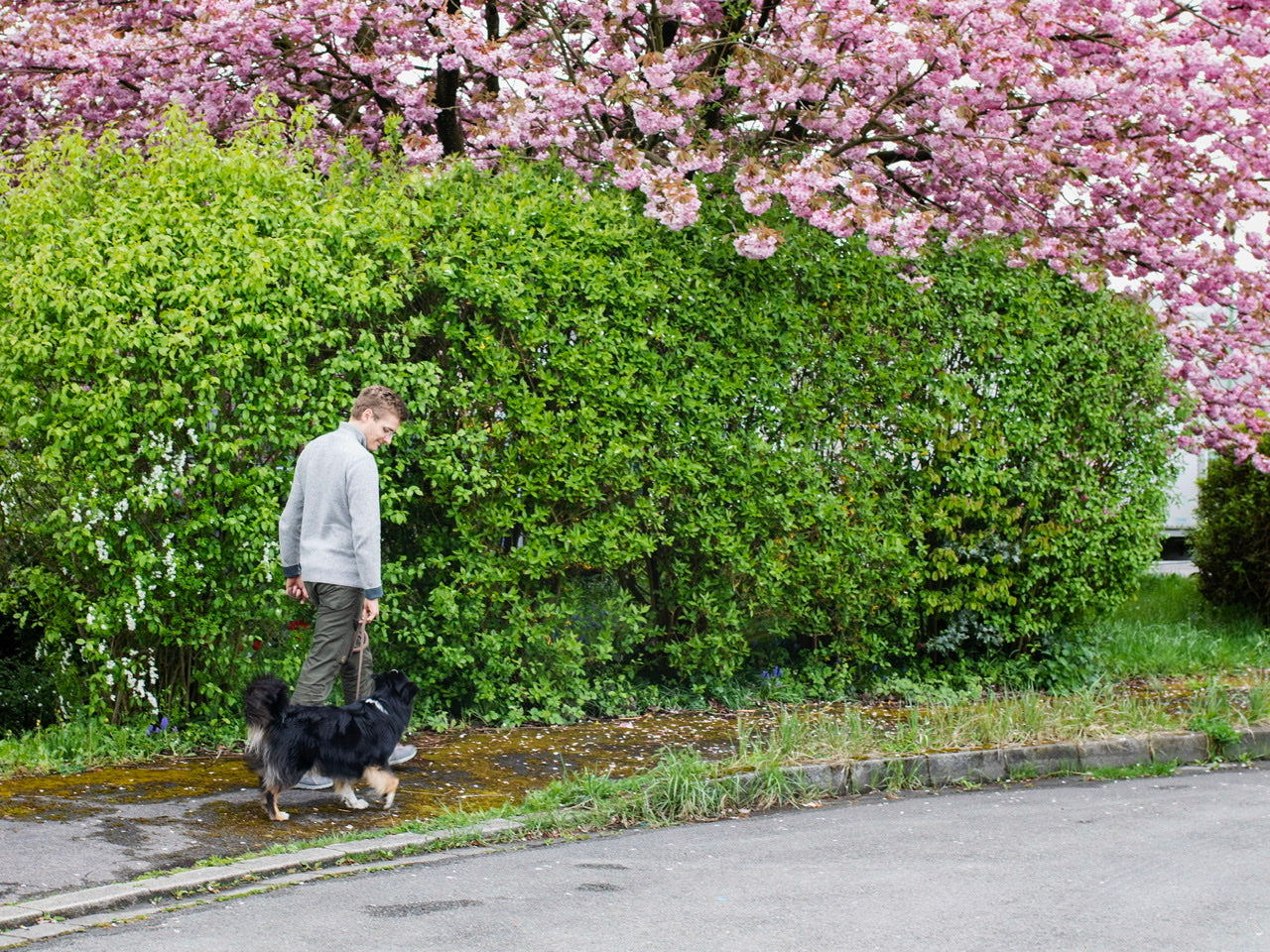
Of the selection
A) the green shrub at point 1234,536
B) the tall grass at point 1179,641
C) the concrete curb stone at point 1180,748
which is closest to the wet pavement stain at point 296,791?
the concrete curb stone at point 1180,748

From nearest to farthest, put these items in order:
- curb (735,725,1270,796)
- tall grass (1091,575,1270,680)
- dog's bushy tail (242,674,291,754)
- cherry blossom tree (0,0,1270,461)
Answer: dog's bushy tail (242,674,291,754) < curb (735,725,1270,796) < cherry blossom tree (0,0,1270,461) < tall grass (1091,575,1270,680)

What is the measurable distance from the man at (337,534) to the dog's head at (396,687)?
306 mm

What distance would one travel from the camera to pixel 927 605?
10.3 meters

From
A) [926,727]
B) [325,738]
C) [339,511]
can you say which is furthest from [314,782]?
[926,727]

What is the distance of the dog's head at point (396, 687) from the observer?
6.64 meters

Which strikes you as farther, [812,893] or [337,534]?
[337,534]

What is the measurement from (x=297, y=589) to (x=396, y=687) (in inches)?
30.9

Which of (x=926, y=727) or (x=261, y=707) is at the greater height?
(x=261, y=707)

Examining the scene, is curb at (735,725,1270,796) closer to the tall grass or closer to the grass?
the grass

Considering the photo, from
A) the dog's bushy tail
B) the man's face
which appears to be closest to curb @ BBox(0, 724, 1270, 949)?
the dog's bushy tail

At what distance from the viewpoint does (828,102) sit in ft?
32.8

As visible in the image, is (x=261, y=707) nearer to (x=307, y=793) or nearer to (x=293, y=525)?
(x=307, y=793)

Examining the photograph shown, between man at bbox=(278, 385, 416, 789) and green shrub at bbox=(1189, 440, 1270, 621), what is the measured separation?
9.76m

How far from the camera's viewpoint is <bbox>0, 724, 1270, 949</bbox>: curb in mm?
4965
